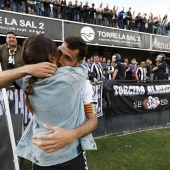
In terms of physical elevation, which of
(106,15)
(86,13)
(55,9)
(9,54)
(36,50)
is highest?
(106,15)

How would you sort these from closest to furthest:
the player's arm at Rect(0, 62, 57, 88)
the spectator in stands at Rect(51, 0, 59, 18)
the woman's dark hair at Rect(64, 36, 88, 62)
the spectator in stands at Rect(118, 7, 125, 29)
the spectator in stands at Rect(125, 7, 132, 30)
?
the player's arm at Rect(0, 62, 57, 88) → the woman's dark hair at Rect(64, 36, 88, 62) → the spectator in stands at Rect(51, 0, 59, 18) → the spectator in stands at Rect(118, 7, 125, 29) → the spectator in stands at Rect(125, 7, 132, 30)

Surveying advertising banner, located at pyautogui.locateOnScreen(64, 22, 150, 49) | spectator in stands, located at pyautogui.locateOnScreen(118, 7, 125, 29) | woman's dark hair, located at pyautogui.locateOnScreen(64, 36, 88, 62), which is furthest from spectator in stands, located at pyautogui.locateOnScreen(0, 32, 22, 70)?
spectator in stands, located at pyautogui.locateOnScreen(118, 7, 125, 29)

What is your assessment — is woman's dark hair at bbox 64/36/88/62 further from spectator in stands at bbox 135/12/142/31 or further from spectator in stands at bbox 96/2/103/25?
spectator in stands at bbox 135/12/142/31

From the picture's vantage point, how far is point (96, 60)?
7.48 m

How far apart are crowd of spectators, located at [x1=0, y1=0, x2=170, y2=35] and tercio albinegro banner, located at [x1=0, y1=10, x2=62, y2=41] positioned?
35cm

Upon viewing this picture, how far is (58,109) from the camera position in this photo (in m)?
1.21

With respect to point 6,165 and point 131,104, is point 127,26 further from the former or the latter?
point 6,165

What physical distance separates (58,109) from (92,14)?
12.5m

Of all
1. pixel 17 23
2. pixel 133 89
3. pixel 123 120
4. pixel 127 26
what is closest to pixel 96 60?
pixel 133 89

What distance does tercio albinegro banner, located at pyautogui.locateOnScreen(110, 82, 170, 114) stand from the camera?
554 cm

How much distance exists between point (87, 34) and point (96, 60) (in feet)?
17.4

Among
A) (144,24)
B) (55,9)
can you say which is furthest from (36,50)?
(144,24)

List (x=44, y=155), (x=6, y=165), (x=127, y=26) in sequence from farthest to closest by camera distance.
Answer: (x=127, y=26) → (x=6, y=165) → (x=44, y=155)

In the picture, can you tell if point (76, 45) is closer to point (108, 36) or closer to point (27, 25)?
point (27, 25)
